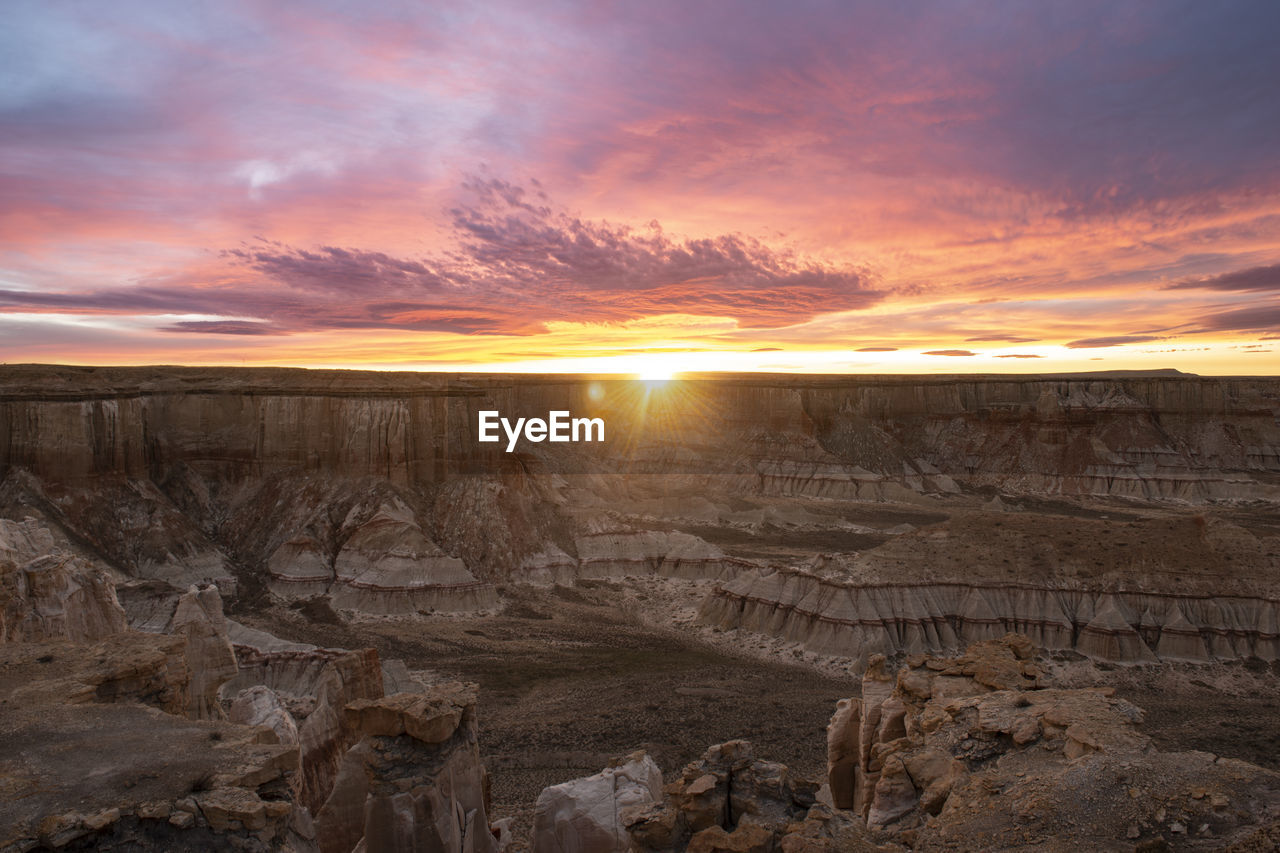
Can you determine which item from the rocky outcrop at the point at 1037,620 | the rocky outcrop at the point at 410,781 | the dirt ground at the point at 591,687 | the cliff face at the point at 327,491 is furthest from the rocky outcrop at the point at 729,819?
the cliff face at the point at 327,491

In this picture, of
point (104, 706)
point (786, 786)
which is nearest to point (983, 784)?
point (786, 786)

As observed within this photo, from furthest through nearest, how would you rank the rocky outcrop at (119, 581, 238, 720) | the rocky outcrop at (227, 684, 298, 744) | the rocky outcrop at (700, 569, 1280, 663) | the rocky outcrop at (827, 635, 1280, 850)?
the rocky outcrop at (700, 569, 1280, 663)
the rocky outcrop at (119, 581, 238, 720)
the rocky outcrop at (227, 684, 298, 744)
the rocky outcrop at (827, 635, 1280, 850)

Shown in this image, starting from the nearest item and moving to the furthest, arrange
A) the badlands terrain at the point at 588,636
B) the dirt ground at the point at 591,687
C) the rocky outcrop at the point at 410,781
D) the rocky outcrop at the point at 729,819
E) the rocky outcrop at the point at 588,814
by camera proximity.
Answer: the rocky outcrop at the point at 729,819 → the badlands terrain at the point at 588,636 → the rocky outcrop at the point at 410,781 → the rocky outcrop at the point at 588,814 → the dirt ground at the point at 591,687

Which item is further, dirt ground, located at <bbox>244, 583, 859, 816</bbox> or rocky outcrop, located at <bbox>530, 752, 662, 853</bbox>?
dirt ground, located at <bbox>244, 583, 859, 816</bbox>

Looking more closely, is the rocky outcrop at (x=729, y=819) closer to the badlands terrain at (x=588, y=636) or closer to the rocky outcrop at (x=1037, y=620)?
the badlands terrain at (x=588, y=636)

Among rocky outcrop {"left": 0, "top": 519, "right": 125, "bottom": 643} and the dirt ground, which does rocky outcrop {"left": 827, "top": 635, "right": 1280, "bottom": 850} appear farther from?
rocky outcrop {"left": 0, "top": 519, "right": 125, "bottom": 643}

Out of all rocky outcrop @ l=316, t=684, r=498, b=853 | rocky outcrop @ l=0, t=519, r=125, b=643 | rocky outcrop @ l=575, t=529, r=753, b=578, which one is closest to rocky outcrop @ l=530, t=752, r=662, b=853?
rocky outcrop @ l=316, t=684, r=498, b=853

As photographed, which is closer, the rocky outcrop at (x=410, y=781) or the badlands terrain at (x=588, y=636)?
the badlands terrain at (x=588, y=636)
